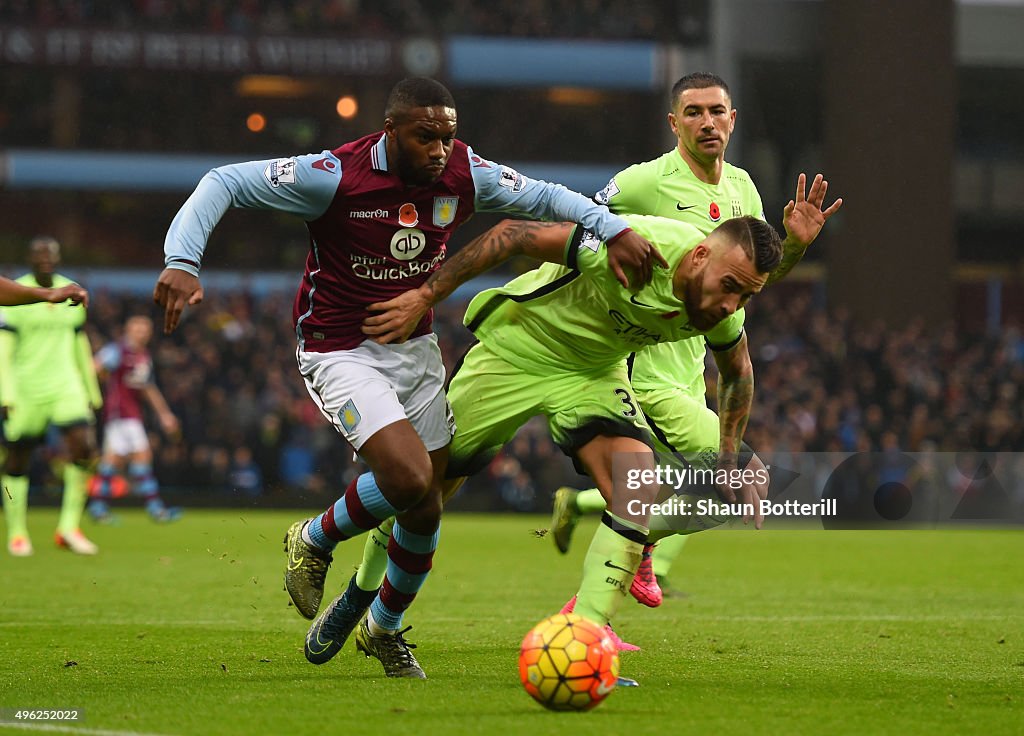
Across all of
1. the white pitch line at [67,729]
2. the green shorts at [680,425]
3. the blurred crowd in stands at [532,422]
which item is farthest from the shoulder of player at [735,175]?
the blurred crowd in stands at [532,422]

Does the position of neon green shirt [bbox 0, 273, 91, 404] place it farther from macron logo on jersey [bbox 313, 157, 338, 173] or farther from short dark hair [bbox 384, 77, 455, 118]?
short dark hair [bbox 384, 77, 455, 118]

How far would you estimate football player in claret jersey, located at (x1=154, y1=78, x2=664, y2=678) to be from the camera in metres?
5.82

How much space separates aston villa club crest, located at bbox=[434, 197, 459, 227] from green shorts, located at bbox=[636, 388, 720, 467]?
2006mm

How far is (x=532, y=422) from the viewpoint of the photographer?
71.9 feet

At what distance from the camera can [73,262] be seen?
100ft

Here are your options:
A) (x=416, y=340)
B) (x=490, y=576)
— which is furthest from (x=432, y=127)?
(x=490, y=576)

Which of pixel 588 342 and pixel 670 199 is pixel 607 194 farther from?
pixel 588 342

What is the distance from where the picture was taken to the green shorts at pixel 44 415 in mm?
12797

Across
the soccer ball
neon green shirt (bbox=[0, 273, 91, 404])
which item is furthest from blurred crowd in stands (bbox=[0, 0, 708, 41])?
the soccer ball

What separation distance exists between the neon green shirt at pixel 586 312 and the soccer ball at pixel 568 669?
1.44 m

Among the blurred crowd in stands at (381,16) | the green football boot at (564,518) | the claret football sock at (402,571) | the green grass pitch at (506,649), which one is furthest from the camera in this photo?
the blurred crowd in stands at (381,16)

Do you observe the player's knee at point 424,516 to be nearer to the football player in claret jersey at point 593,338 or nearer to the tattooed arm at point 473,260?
the football player in claret jersey at point 593,338

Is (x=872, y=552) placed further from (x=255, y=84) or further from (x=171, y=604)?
(x=255, y=84)

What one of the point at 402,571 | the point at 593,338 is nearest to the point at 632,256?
the point at 593,338
